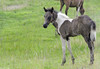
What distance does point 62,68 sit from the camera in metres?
8.62

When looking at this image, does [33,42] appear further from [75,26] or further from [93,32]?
[93,32]

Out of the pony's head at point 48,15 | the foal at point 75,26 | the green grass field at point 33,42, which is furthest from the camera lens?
the green grass field at point 33,42

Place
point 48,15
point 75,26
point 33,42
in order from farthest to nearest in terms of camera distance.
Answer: point 33,42
point 48,15
point 75,26

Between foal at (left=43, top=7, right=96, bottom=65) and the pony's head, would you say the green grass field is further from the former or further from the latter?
the pony's head

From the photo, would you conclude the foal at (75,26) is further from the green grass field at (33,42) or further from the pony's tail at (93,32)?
the green grass field at (33,42)

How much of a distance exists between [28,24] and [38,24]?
0.76 meters

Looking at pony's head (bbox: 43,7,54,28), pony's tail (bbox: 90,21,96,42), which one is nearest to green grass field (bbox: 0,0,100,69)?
pony's tail (bbox: 90,21,96,42)

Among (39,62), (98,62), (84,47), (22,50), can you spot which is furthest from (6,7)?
(98,62)

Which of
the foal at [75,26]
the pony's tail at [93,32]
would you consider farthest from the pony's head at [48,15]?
the pony's tail at [93,32]

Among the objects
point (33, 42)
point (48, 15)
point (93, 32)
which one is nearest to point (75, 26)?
point (93, 32)

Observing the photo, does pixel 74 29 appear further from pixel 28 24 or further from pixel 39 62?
pixel 28 24

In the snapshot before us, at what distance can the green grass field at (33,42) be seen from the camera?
970 cm

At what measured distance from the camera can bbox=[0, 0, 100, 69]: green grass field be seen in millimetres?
9703

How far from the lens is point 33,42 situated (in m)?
14.4
